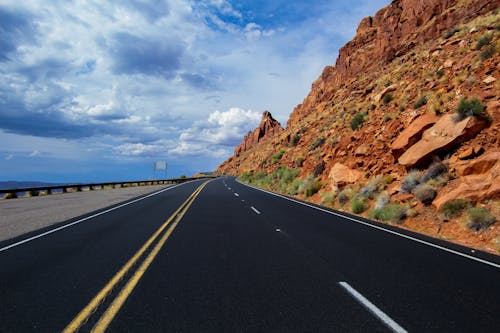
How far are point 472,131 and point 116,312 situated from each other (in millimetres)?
13905

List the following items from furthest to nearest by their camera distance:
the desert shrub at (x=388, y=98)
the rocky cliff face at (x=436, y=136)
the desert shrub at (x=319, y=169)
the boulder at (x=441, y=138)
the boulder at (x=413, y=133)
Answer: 1. the desert shrub at (x=388, y=98)
2. the desert shrub at (x=319, y=169)
3. the boulder at (x=413, y=133)
4. the boulder at (x=441, y=138)
5. the rocky cliff face at (x=436, y=136)

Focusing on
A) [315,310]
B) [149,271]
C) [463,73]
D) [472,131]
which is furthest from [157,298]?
[463,73]

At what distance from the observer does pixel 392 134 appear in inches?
734

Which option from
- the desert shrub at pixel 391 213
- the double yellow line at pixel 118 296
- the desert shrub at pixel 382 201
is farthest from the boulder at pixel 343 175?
the double yellow line at pixel 118 296

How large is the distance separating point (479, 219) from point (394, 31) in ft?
143

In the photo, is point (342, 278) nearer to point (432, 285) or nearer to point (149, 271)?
point (432, 285)

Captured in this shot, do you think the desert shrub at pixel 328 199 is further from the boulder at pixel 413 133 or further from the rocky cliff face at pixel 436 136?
the boulder at pixel 413 133

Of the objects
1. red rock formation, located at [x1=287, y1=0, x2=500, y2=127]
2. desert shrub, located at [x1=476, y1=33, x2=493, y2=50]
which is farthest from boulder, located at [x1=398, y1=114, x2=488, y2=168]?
red rock formation, located at [x1=287, y1=0, x2=500, y2=127]

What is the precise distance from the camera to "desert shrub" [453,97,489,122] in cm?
1282

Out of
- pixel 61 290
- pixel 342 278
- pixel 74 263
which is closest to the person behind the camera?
pixel 61 290

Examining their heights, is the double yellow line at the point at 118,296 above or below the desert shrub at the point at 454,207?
below

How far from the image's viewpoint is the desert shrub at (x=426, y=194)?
11461mm

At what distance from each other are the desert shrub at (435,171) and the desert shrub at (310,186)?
904 centimetres

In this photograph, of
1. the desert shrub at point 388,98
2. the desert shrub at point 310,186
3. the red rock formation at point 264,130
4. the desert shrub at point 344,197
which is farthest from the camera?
the red rock formation at point 264,130
